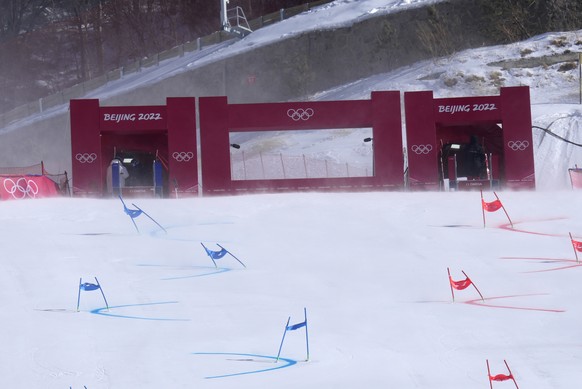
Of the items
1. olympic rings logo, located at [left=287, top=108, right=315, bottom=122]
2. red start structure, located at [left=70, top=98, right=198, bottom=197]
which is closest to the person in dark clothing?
olympic rings logo, located at [left=287, top=108, right=315, bottom=122]

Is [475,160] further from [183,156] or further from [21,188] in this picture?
[21,188]

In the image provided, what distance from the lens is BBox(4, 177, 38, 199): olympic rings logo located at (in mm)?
20953

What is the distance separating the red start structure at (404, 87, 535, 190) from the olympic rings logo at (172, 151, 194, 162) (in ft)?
17.5

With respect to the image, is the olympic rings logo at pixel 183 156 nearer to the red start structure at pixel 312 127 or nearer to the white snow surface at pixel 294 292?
the red start structure at pixel 312 127

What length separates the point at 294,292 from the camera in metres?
12.7

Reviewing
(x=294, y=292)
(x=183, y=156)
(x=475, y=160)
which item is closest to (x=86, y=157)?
(x=183, y=156)

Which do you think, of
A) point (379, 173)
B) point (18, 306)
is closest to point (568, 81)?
point (379, 173)

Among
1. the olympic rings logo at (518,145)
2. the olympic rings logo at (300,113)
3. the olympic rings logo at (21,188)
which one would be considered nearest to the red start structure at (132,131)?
the olympic rings logo at (300,113)

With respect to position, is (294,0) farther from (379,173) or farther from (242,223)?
(242,223)

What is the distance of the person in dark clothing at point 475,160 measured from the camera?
24469 mm

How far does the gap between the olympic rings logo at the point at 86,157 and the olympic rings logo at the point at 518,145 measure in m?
10.2

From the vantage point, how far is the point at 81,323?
11039 millimetres

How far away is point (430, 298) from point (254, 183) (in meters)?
12.3

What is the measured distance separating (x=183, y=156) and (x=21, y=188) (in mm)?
4480
